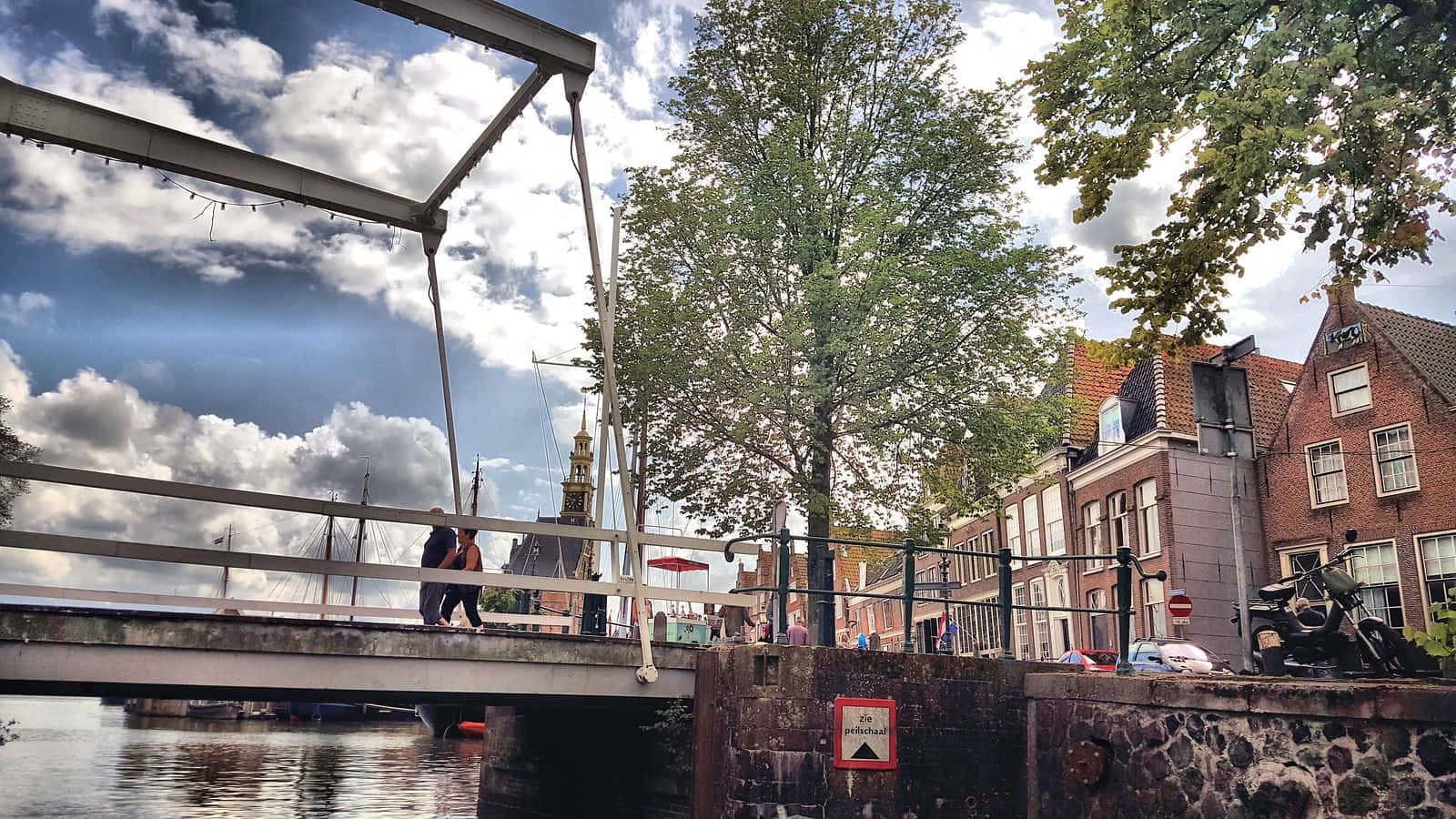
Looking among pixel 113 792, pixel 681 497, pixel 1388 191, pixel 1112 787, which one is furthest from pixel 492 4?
pixel 113 792

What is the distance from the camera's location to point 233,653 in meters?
8.70

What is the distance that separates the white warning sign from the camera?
953 cm

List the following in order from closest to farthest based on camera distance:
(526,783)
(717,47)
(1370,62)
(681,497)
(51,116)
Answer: (1370,62) < (51,116) < (526,783) < (681,497) < (717,47)

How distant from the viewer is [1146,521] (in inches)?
1182

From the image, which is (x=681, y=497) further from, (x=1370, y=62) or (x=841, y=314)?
(x=1370, y=62)

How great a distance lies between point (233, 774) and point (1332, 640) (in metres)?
21.7

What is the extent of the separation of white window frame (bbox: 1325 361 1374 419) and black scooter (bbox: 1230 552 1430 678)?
19140 mm

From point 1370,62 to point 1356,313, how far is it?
21.4m

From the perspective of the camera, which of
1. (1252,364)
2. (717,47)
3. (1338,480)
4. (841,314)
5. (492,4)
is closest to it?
(492,4)

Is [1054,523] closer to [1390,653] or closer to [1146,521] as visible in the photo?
[1146,521]

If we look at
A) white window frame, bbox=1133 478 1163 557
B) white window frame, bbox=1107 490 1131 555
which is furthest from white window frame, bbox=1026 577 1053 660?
white window frame, bbox=1133 478 1163 557

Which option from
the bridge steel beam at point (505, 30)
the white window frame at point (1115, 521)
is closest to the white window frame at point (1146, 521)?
the white window frame at point (1115, 521)

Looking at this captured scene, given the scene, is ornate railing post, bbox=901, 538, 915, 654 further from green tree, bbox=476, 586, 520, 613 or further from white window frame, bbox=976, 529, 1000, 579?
green tree, bbox=476, 586, 520, 613

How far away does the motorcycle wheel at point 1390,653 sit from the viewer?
27.1 ft
